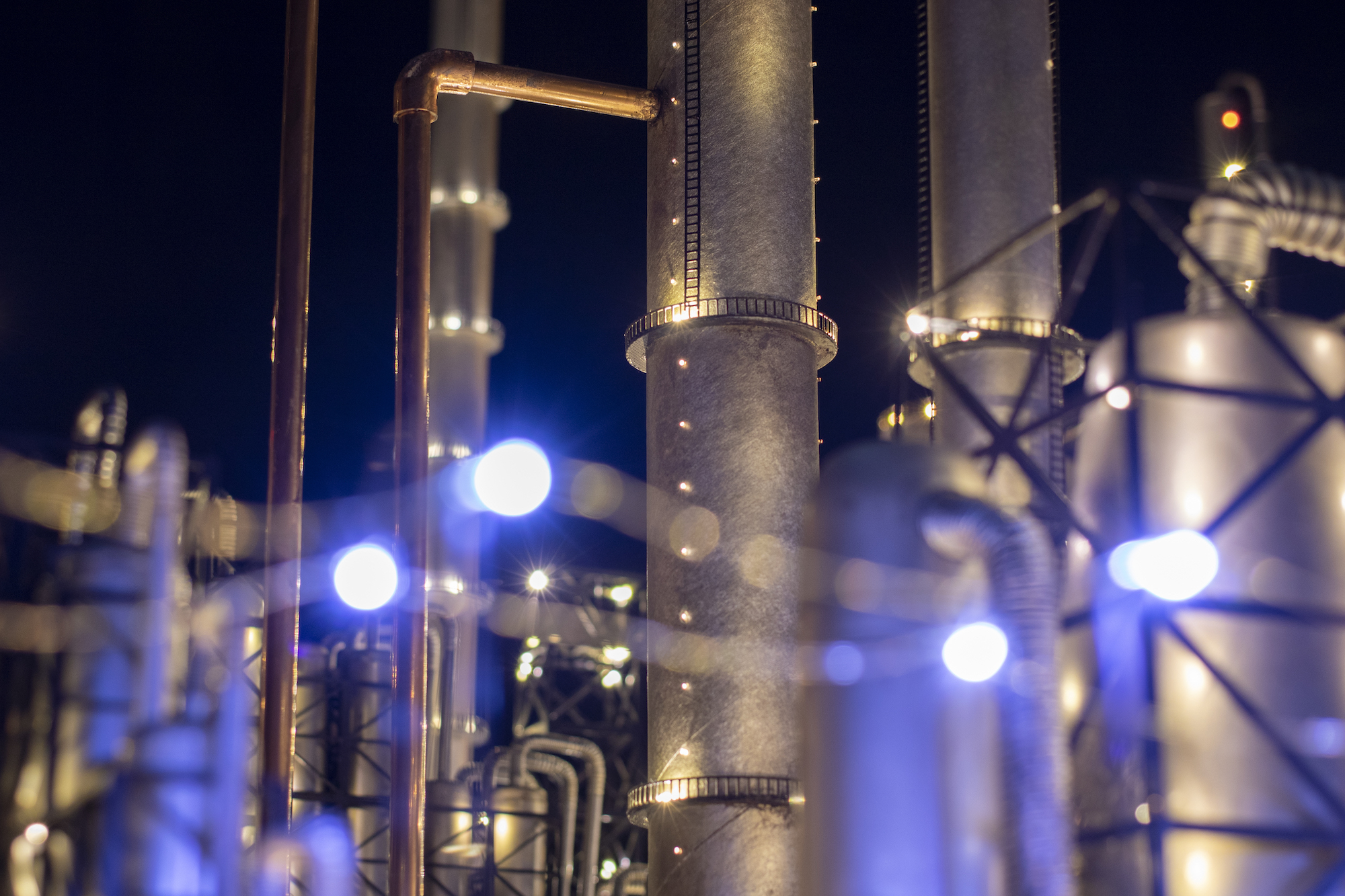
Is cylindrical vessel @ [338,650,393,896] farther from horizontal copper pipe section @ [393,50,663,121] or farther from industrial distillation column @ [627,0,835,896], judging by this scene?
industrial distillation column @ [627,0,835,896]

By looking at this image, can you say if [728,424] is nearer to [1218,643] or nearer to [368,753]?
[1218,643]

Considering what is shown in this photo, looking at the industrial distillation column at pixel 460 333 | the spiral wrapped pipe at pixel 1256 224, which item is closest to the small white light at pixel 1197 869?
the spiral wrapped pipe at pixel 1256 224

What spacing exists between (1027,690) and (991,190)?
8.70 meters

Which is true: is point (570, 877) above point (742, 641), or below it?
below

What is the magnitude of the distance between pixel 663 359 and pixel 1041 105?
473 centimetres

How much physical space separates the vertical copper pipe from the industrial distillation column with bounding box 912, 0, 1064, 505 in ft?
19.1

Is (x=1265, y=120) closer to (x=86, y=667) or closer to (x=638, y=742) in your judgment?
(x=86, y=667)

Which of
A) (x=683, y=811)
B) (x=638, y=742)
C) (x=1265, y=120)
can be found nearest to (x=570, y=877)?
(x=638, y=742)

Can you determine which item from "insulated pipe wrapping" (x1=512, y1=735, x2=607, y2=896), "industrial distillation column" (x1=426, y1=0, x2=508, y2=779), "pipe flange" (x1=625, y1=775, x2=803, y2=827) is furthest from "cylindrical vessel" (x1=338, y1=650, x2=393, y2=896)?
"pipe flange" (x1=625, y1=775, x2=803, y2=827)

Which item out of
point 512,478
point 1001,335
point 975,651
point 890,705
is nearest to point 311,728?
point 512,478

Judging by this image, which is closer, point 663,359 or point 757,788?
point 757,788

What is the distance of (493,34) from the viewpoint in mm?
32312

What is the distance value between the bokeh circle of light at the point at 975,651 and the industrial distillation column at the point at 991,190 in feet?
20.5

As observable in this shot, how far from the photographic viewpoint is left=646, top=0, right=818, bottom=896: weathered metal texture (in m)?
13.0
